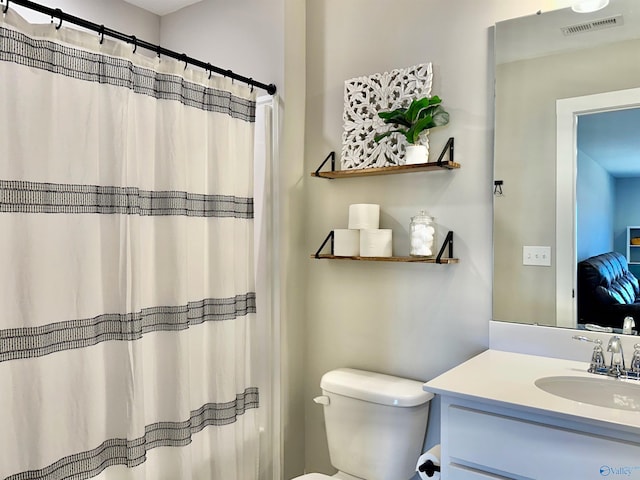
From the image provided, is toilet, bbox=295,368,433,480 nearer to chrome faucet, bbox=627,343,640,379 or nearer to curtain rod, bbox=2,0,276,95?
chrome faucet, bbox=627,343,640,379

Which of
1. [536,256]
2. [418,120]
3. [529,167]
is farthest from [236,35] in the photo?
[536,256]

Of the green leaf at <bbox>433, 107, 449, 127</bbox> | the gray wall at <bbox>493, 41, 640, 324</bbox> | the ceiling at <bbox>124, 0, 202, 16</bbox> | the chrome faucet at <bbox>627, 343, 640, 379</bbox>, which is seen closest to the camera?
the chrome faucet at <bbox>627, 343, 640, 379</bbox>

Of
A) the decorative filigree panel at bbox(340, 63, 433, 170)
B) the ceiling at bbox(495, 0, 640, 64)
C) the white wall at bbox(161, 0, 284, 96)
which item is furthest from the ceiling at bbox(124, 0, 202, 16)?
the ceiling at bbox(495, 0, 640, 64)

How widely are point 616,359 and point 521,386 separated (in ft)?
1.27

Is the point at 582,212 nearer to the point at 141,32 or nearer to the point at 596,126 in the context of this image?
the point at 596,126

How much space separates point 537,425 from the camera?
129 cm

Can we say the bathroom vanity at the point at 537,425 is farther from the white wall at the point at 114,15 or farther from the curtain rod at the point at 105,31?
the white wall at the point at 114,15

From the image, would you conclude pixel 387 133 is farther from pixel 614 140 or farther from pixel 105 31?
pixel 105 31

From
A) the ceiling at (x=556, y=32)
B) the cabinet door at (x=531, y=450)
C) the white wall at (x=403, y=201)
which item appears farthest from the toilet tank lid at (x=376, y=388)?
the ceiling at (x=556, y=32)

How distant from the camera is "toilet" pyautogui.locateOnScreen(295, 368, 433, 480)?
1872mm

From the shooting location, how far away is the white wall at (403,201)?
1.92 metres

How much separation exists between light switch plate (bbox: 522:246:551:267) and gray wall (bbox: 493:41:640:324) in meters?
0.02

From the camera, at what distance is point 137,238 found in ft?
5.44

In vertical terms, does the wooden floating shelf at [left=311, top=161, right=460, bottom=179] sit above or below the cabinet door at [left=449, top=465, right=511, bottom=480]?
above
